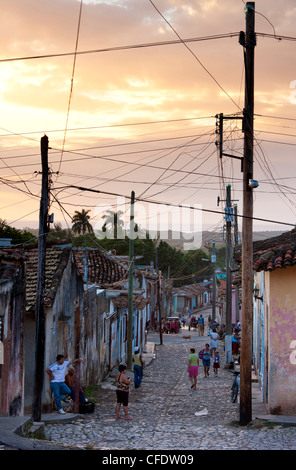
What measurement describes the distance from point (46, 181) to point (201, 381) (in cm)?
1307

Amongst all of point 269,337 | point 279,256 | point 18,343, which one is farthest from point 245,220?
point 18,343

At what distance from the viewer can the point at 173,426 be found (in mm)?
16141

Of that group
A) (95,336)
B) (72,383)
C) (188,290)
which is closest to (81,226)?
(188,290)

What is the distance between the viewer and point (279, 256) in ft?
52.7

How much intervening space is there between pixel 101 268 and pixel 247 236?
823 inches

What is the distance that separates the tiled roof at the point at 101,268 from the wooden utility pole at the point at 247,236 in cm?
1764

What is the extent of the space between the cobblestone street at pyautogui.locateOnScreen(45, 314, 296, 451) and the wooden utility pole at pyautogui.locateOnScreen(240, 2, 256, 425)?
89 centimetres

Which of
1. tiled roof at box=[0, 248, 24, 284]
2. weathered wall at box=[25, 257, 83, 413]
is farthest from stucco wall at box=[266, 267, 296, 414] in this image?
weathered wall at box=[25, 257, 83, 413]

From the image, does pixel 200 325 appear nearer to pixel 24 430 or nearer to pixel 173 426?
pixel 173 426

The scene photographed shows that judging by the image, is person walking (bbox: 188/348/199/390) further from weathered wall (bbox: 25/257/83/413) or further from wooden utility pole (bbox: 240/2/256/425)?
wooden utility pole (bbox: 240/2/256/425)

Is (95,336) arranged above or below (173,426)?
above

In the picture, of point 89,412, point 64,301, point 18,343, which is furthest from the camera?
point 64,301

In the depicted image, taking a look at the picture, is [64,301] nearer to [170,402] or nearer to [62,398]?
[62,398]

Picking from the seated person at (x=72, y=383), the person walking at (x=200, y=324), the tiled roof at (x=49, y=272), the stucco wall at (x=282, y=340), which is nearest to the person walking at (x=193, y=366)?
the seated person at (x=72, y=383)
